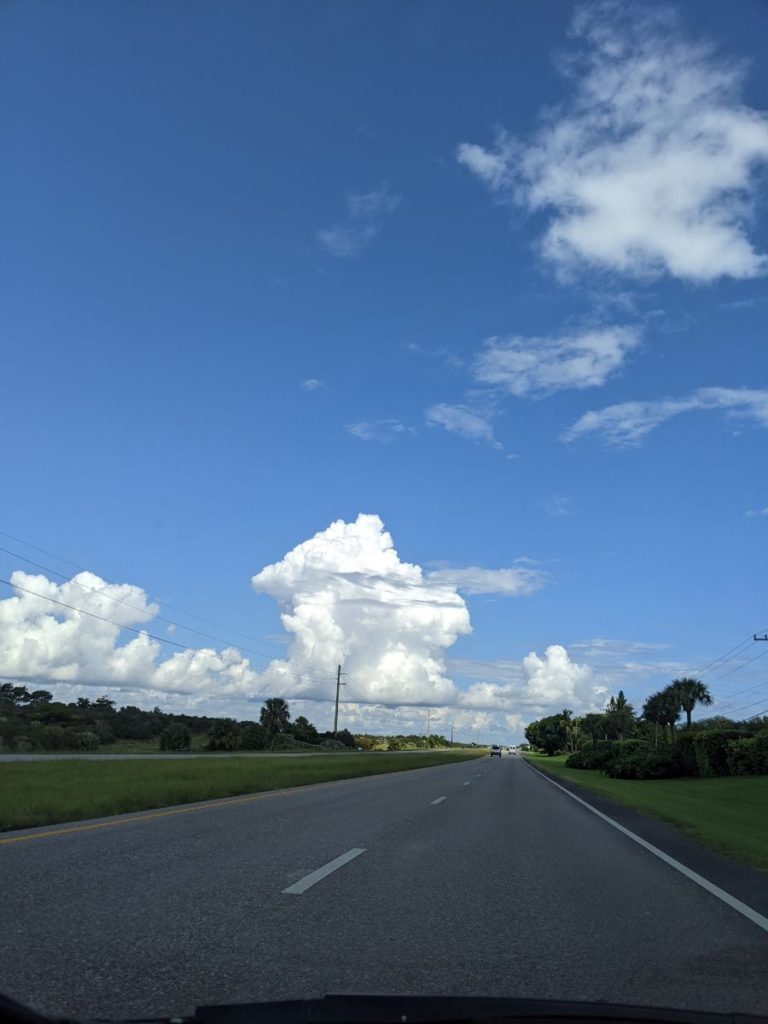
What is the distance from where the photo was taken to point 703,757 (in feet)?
138

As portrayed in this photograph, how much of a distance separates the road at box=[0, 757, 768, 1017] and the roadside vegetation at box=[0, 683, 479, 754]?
191ft

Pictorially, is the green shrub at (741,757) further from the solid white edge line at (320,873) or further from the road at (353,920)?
the solid white edge line at (320,873)

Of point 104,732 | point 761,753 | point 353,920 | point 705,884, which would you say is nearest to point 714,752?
point 761,753

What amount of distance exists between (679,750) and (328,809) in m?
33.0

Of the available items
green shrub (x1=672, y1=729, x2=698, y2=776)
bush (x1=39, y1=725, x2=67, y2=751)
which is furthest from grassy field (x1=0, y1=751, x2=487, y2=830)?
bush (x1=39, y1=725, x2=67, y2=751)

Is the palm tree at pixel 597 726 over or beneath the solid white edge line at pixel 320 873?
over

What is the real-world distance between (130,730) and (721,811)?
86914 millimetres

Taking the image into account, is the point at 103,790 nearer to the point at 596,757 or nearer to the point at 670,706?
the point at 596,757

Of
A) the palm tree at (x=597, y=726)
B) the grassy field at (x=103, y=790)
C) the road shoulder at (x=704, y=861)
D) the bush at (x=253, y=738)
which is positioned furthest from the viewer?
the palm tree at (x=597, y=726)

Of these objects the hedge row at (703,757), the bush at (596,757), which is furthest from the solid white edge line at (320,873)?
the bush at (596,757)

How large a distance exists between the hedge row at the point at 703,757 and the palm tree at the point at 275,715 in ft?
206

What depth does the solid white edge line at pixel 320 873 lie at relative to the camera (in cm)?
791

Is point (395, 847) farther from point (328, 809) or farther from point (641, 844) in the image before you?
point (328, 809)

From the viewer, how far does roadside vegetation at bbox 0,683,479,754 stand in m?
69.4
